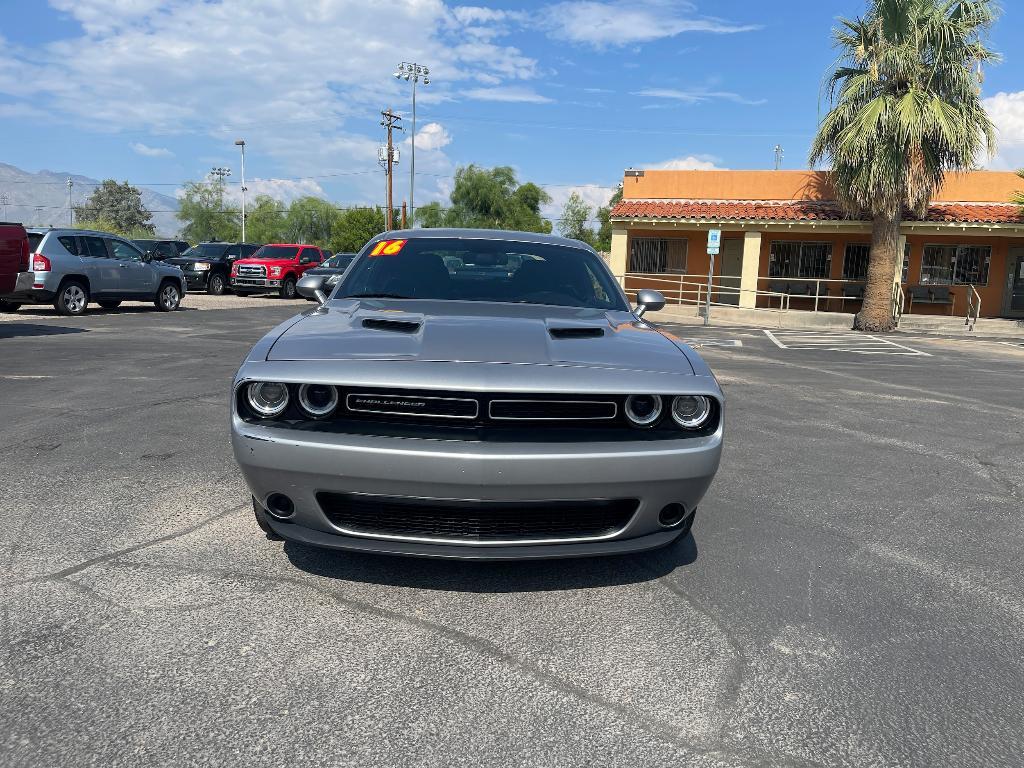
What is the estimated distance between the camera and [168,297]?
60.0 ft

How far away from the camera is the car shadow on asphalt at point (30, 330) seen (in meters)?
12.2

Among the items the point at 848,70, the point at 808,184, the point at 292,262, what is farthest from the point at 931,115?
the point at 292,262

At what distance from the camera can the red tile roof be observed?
A: 22.0 meters

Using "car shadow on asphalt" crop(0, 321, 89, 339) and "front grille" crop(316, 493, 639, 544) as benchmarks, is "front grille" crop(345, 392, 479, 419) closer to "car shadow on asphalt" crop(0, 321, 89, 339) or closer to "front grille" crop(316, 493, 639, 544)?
"front grille" crop(316, 493, 639, 544)

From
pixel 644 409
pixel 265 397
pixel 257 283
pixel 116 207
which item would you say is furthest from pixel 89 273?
pixel 116 207

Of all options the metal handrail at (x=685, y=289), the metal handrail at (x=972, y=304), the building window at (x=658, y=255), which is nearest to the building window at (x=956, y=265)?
the metal handrail at (x=972, y=304)

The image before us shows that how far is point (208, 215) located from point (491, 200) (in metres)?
48.9

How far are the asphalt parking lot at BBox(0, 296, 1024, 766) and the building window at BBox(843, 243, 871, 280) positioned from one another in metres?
20.7

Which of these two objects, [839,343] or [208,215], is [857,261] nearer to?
[839,343]

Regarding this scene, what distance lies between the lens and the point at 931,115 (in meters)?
18.3

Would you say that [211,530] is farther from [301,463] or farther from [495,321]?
[495,321]

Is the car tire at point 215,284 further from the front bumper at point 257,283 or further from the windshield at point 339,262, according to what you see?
the windshield at point 339,262

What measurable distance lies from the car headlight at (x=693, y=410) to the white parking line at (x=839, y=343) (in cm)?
1309

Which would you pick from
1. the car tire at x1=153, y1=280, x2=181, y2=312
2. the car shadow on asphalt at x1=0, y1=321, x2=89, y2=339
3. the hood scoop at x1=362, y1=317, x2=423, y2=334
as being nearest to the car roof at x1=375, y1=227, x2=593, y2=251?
the hood scoop at x1=362, y1=317, x2=423, y2=334
